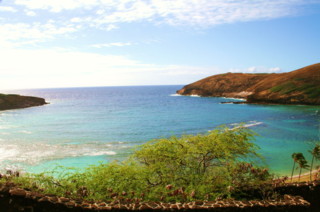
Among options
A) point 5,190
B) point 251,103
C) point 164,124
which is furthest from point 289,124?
point 5,190

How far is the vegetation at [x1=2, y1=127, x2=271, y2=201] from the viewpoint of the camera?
12195 millimetres

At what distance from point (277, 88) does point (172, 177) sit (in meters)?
91.6

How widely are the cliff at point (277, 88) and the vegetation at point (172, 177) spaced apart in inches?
3105

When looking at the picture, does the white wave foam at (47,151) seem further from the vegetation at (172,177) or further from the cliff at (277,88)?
the cliff at (277,88)

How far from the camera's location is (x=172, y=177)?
14.2 meters

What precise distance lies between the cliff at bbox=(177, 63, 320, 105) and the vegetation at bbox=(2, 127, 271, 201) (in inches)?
3105

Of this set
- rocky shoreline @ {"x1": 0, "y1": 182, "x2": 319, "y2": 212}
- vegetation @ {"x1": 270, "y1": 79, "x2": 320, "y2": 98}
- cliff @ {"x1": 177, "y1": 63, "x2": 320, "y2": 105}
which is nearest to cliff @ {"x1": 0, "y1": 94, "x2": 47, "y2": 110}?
cliff @ {"x1": 177, "y1": 63, "x2": 320, "y2": 105}

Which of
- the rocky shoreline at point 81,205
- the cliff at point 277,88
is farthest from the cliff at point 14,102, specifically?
the rocky shoreline at point 81,205

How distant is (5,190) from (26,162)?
2247cm

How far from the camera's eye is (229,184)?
43.1ft

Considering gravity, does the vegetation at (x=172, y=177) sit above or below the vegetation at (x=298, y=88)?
below

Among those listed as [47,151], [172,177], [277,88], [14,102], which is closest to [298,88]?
[277,88]

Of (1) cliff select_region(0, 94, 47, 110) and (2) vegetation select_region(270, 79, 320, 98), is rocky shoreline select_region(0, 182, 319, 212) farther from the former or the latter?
(1) cliff select_region(0, 94, 47, 110)

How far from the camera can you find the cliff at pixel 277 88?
84688mm
